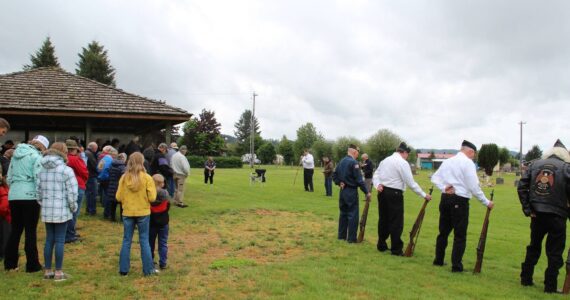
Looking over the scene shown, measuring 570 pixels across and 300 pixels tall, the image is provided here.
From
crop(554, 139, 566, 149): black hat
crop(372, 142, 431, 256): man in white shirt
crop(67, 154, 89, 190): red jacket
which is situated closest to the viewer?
crop(554, 139, 566, 149): black hat

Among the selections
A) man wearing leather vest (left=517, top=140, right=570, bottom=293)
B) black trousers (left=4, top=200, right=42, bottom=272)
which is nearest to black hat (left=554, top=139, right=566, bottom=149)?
man wearing leather vest (left=517, top=140, right=570, bottom=293)

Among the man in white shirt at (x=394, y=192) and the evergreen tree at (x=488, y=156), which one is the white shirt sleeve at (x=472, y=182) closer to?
the man in white shirt at (x=394, y=192)

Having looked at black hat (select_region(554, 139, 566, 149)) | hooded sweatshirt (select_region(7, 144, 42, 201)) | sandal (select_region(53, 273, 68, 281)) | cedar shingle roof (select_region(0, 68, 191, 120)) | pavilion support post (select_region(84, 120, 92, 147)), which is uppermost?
cedar shingle roof (select_region(0, 68, 191, 120))

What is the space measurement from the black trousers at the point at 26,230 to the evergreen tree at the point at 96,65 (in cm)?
Answer: 4664

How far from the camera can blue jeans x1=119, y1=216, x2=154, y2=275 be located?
21.2 feet

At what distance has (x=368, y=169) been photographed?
17516 mm

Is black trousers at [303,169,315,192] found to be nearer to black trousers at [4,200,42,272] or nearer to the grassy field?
the grassy field

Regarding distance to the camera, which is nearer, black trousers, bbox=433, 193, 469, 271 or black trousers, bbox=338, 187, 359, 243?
black trousers, bbox=433, 193, 469, 271

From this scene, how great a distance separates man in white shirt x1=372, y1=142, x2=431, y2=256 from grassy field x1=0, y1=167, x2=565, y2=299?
46 cm

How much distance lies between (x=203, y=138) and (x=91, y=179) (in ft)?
181

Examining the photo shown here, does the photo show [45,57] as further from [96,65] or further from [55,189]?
[55,189]

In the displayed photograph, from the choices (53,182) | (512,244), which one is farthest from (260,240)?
(512,244)

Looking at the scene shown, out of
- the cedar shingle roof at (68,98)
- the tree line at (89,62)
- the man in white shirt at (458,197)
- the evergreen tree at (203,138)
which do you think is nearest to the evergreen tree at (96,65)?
the tree line at (89,62)

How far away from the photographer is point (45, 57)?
48.5 meters
